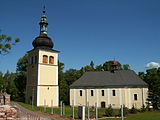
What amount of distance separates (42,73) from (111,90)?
46.7 feet

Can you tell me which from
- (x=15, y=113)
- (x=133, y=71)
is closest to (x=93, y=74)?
(x=133, y=71)

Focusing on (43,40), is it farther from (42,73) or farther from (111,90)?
(111,90)

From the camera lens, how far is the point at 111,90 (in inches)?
1485

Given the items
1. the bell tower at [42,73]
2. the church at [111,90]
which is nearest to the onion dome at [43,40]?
the bell tower at [42,73]

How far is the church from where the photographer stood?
119 feet

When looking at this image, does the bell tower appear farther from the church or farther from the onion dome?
the church

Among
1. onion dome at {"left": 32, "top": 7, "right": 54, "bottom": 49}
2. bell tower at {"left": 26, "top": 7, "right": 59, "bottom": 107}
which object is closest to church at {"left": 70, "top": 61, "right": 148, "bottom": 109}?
bell tower at {"left": 26, "top": 7, "right": 59, "bottom": 107}

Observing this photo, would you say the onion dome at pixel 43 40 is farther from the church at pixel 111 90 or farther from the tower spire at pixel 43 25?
the church at pixel 111 90

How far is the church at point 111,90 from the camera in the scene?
3631 cm

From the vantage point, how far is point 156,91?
3572cm

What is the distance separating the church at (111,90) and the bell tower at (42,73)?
15.2ft

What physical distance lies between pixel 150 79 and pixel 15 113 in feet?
119

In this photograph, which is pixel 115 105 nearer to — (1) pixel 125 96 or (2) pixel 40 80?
(1) pixel 125 96

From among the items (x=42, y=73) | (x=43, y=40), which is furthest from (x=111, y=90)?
(x=43, y=40)
